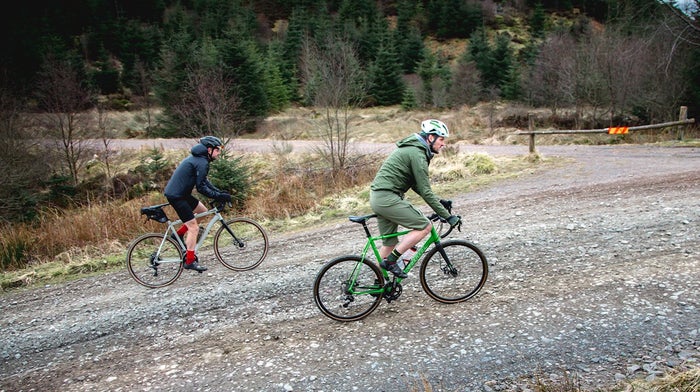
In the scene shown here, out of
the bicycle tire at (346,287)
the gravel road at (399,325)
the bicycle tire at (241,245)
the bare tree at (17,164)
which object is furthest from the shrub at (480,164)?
the bare tree at (17,164)

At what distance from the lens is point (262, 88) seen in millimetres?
31844

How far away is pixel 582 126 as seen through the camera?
2483 centimetres

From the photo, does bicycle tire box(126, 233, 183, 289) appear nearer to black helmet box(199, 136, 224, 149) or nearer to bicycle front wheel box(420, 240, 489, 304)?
black helmet box(199, 136, 224, 149)

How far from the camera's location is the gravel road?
12.9ft

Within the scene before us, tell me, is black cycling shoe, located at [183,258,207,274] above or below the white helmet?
below

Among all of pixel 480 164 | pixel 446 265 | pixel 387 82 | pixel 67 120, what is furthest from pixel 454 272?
pixel 387 82

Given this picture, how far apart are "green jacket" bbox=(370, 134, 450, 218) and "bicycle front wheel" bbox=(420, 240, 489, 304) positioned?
1.85 ft

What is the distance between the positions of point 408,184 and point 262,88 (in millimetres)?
28914

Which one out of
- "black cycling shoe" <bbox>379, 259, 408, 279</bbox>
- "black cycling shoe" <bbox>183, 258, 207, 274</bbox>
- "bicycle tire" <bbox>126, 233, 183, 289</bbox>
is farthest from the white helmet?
"bicycle tire" <bbox>126, 233, 183, 289</bbox>

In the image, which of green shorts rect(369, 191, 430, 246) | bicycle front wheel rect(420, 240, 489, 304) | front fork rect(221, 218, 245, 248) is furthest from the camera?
front fork rect(221, 218, 245, 248)

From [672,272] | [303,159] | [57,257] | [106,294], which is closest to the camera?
[672,272]

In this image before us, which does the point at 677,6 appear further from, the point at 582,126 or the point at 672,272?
the point at 672,272

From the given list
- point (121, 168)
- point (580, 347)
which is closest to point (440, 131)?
point (580, 347)

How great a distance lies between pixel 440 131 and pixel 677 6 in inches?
695
